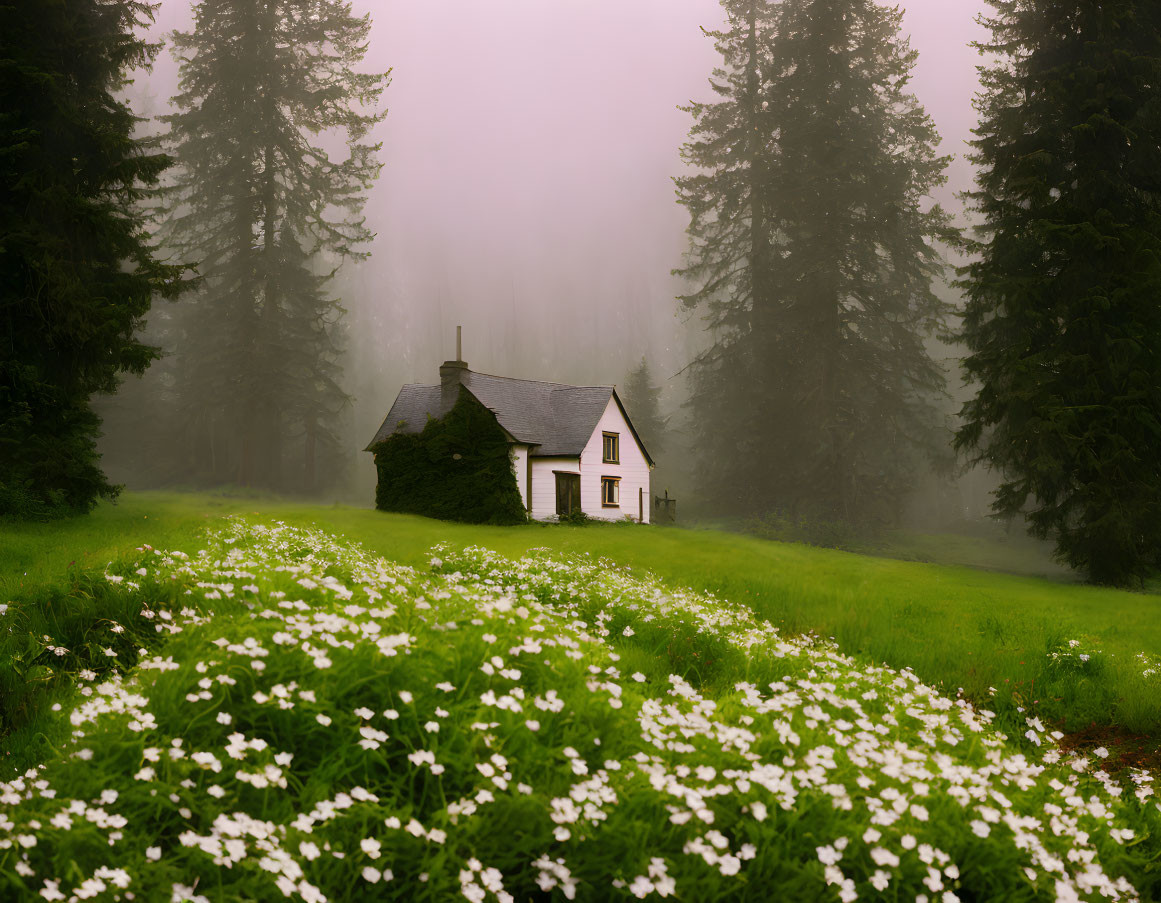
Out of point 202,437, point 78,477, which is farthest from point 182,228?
point 78,477

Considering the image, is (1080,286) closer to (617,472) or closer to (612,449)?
(612,449)

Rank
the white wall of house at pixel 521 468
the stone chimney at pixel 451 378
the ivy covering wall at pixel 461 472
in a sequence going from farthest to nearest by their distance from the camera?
the stone chimney at pixel 451 378, the white wall of house at pixel 521 468, the ivy covering wall at pixel 461 472

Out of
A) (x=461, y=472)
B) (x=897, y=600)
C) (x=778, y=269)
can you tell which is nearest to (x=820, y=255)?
(x=778, y=269)

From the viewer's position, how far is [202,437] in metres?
49.2

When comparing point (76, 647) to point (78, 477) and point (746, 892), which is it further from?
point (78, 477)

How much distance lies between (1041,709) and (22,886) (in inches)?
328

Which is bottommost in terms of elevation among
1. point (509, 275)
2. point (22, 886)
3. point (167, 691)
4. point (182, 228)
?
point (22, 886)

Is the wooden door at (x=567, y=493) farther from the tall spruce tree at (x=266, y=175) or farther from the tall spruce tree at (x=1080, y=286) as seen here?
the tall spruce tree at (x=266, y=175)

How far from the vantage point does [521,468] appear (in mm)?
30781

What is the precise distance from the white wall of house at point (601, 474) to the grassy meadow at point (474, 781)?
25346mm

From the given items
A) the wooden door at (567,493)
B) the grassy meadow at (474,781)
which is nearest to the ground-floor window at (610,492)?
the wooden door at (567,493)

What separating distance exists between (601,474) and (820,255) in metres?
14.2

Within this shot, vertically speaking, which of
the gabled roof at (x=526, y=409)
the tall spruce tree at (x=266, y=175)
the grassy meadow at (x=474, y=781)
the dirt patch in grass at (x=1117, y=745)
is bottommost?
the dirt patch in grass at (x=1117, y=745)

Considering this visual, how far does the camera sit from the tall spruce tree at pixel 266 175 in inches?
1564
